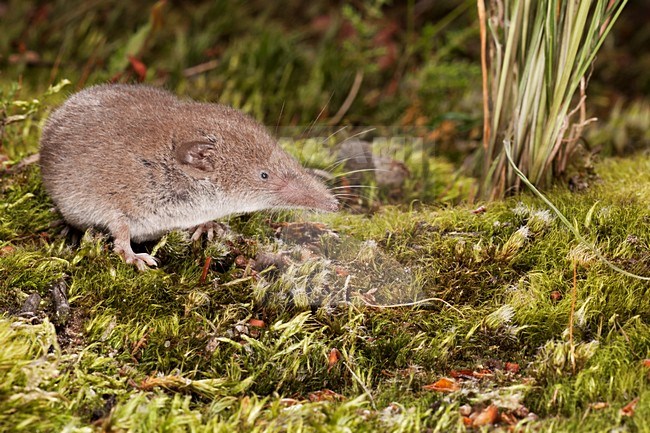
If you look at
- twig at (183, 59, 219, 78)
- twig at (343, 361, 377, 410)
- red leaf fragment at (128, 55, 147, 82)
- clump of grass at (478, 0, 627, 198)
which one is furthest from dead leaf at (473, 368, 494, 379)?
twig at (183, 59, 219, 78)

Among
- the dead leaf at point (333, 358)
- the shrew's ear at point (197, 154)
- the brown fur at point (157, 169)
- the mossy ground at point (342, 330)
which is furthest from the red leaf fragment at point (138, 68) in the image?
the dead leaf at point (333, 358)

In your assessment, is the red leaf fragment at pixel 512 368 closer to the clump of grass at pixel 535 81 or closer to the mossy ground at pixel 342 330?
the mossy ground at pixel 342 330

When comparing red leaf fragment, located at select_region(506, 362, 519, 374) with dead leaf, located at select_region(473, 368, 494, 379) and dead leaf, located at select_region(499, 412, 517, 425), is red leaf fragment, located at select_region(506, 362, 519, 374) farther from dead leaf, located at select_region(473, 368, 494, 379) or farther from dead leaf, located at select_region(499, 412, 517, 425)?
dead leaf, located at select_region(499, 412, 517, 425)

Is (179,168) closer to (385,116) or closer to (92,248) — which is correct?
(92,248)

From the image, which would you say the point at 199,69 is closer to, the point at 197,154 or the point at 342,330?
the point at 197,154

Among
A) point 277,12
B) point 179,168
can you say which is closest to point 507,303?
point 179,168
